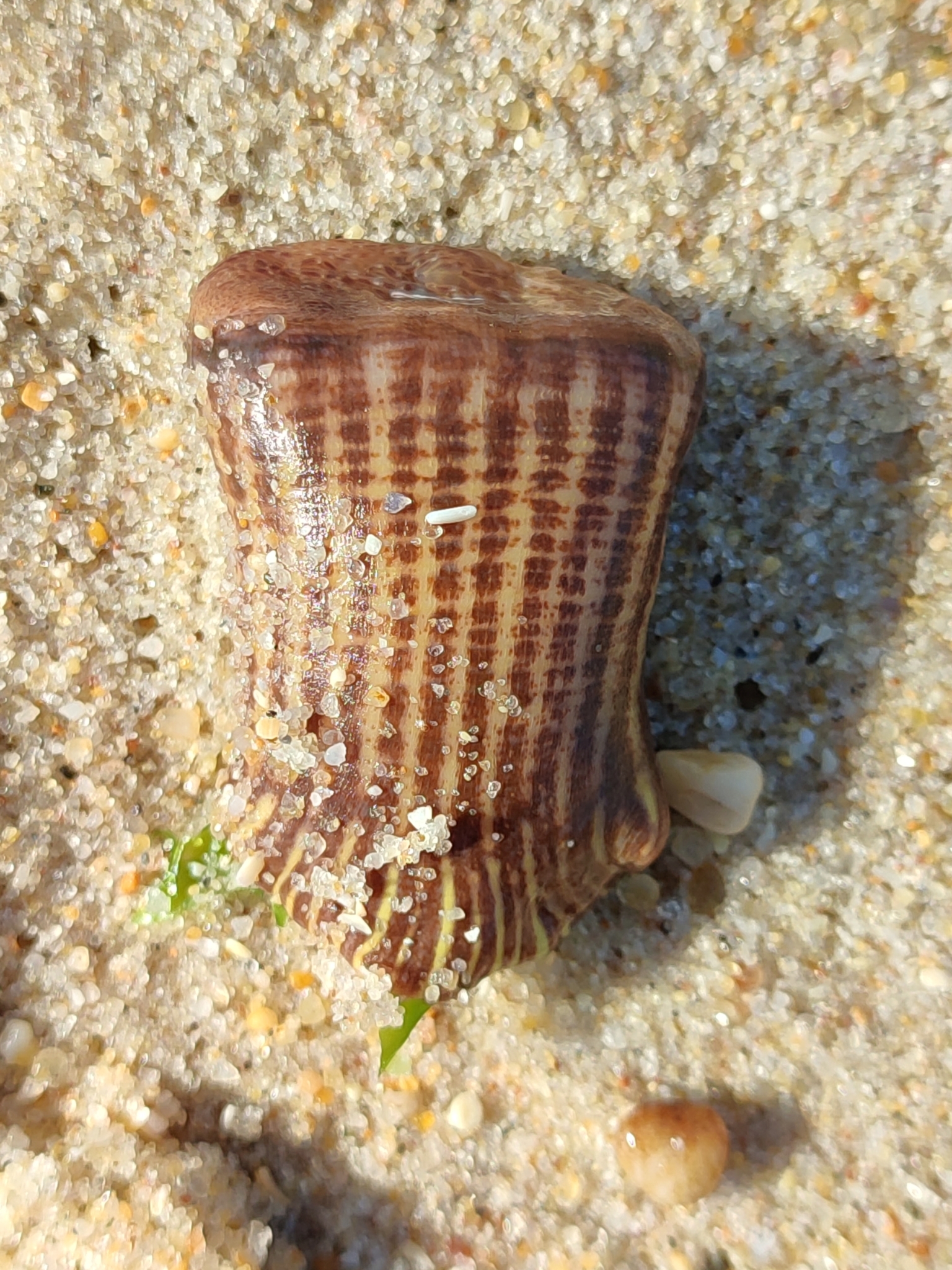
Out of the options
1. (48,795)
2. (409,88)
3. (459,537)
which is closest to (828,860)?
(459,537)

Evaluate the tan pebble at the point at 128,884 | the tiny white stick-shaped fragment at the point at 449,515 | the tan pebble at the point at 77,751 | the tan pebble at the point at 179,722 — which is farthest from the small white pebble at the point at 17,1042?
the tiny white stick-shaped fragment at the point at 449,515

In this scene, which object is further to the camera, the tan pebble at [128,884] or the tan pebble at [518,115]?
the tan pebble at [128,884]

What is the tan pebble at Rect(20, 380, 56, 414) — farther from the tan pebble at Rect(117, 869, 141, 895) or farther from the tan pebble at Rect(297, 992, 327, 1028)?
the tan pebble at Rect(297, 992, 327, 1028)

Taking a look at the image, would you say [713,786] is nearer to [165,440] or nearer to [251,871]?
[251,871]

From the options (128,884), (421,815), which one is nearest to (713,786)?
(421,815)

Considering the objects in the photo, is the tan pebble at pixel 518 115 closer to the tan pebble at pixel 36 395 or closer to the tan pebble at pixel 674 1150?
the tan pebble at pixel 36 395

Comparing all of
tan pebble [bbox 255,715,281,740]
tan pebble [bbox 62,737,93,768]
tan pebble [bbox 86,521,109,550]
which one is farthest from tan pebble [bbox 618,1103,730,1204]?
tan pebble [bbox 86,521,109,550]

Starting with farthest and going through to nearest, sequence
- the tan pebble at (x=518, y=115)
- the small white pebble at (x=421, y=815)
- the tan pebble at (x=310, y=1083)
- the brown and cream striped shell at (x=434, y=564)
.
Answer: the tan pebble at (x=310, y=1083)
the tan pebble at (x=518, y=115)
the small white pebble at (x=421, y=815)
the brown and cream striped shell at (x=434, y=564)
